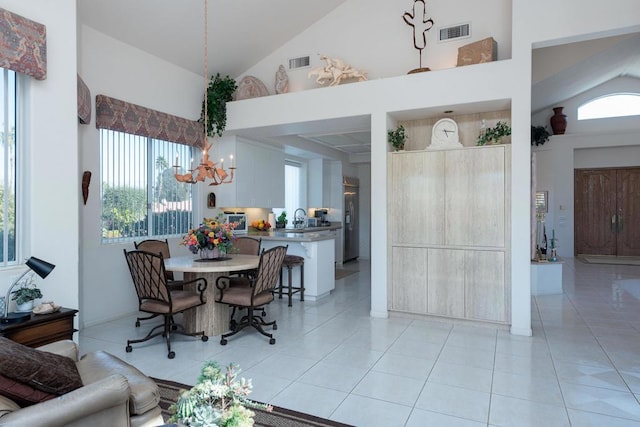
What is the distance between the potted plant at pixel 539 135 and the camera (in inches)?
359

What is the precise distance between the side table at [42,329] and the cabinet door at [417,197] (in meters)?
3.40

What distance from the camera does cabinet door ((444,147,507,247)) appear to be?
415cm

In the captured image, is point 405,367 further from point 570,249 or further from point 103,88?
point 570,249

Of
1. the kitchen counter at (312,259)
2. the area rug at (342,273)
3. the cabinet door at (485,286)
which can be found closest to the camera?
the cabinet door at (485,286)

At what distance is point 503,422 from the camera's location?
236cm

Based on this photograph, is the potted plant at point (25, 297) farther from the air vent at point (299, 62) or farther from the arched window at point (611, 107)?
the arched window at point (611, 107)

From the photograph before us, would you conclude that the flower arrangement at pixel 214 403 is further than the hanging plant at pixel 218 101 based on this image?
No

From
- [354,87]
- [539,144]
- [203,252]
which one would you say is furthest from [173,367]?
[539,144]

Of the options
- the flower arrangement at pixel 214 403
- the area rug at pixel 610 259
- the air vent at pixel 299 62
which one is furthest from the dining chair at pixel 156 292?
the area rug at pixel 610 259

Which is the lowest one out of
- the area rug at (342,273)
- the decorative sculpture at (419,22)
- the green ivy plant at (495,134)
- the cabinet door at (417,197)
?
the area rug at (342,273)

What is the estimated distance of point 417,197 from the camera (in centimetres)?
454

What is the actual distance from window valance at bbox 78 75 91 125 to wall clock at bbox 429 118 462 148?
3774mm

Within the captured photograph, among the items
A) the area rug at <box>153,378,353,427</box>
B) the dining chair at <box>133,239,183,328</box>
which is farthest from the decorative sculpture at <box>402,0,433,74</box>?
the area rug at <box>153,378,353,427</box>

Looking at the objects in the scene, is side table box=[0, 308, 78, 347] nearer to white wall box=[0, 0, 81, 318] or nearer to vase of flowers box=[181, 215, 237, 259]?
white wall box=[0, 0, 81, 318]
